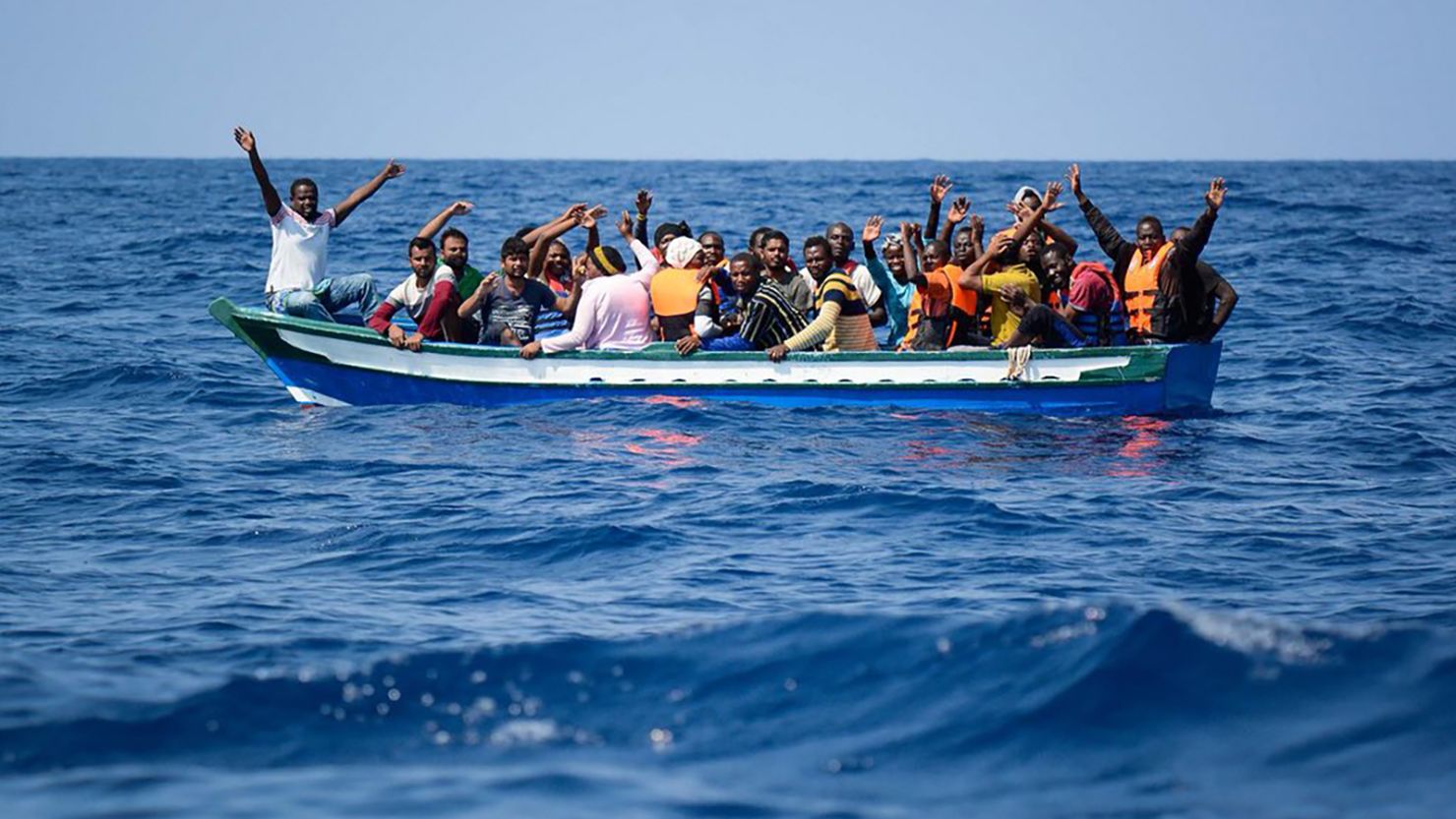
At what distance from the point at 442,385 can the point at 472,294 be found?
922mm

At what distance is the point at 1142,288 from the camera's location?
1541 cm

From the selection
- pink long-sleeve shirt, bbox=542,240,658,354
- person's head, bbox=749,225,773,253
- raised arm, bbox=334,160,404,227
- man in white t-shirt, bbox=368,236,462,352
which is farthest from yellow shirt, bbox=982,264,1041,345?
raised arm, bbox=334,160,404,227

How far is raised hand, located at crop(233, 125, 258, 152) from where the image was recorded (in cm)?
1499

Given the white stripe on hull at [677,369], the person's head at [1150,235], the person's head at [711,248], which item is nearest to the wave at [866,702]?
the white stripe on hull at [677,369]

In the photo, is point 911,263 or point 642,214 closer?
point 911,263

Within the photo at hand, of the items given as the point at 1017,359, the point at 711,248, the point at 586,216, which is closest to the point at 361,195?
the point at 586,216

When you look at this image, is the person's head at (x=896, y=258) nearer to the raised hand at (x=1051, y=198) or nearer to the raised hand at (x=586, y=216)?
the raised hand at (x=1051, y=198)

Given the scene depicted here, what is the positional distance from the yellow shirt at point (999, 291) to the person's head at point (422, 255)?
4.92 meters

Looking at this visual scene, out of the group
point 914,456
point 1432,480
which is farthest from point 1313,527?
point 914,456

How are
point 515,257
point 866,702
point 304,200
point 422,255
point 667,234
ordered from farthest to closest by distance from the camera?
point 667,234
point 304,200
point 422,255
point 515,257
point 866,702

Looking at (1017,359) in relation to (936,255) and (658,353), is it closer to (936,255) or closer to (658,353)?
(936,255)

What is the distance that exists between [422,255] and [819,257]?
3.52 meters

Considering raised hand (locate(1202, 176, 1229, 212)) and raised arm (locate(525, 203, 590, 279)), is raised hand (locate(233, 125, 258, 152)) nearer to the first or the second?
raised arm (locate(525, 203, 590, 279))

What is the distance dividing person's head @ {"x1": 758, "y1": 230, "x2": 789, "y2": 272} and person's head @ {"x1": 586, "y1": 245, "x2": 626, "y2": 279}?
1.63 meters
